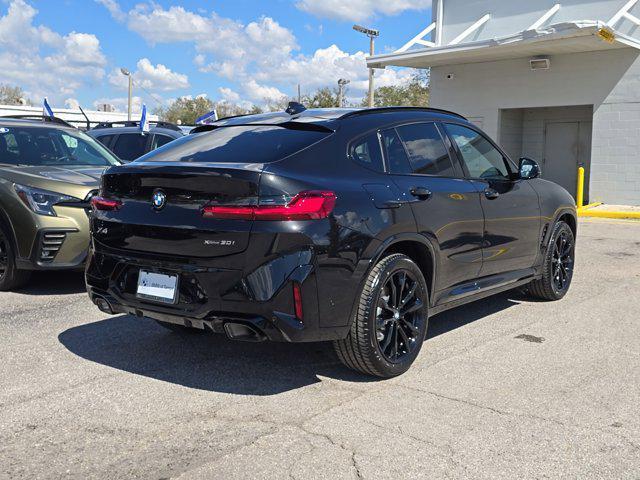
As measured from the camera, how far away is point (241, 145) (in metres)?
4.38

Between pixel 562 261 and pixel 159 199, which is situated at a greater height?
pixel 159 199

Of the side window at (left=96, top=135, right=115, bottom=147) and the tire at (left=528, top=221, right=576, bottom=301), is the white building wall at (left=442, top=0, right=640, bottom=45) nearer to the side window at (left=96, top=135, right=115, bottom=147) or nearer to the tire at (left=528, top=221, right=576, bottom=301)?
the side window at (left=96, top=135, right=115, bottom=147)

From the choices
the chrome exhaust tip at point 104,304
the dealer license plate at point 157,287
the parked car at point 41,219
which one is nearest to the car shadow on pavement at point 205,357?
the chrome exhaust tip at point 104,304

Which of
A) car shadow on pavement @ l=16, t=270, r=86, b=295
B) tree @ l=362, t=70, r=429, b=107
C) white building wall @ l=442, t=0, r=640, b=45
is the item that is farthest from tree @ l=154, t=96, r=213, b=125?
car shadow on pavement @ l=16, t=270, r=86, b=295

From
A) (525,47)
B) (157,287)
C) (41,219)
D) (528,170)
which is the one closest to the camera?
(157,287)

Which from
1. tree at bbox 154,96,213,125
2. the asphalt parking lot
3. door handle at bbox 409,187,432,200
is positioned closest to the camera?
the asphalt parking lot

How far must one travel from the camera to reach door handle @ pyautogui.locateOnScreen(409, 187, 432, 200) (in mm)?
4551

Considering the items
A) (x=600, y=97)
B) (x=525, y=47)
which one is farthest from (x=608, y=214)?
(x=525, y=47)

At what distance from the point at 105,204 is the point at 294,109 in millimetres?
1552

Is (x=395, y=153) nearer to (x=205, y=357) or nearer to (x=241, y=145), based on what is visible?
(x=241, y=145)

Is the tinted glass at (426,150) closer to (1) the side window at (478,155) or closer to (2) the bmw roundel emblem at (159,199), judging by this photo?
(1) the side window at (478,155)

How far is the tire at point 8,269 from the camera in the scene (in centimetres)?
659

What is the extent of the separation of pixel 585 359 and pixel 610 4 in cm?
1554

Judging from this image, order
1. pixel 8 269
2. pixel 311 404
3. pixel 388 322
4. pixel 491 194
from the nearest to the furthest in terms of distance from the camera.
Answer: pixel 311 404
pixel 388 322
pixel 491 194
pixel 8 269
